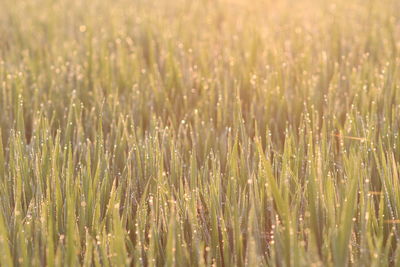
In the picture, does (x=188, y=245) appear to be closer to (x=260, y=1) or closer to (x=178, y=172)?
(x=178, y=172)

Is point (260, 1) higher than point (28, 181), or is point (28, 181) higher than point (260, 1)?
point (260, 1)

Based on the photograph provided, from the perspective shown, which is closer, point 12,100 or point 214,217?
point 214,217

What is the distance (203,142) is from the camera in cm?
160

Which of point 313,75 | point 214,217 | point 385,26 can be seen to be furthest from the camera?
point 385,26

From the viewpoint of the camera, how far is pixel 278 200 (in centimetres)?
114

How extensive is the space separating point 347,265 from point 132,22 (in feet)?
7.70

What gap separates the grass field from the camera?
3.66ft

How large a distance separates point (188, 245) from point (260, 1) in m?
3.01

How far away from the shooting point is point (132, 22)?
316 centimetres

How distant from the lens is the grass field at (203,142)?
1.12 meters

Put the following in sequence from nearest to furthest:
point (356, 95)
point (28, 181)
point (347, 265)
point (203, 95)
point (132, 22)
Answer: point (347, 265)
point (28, 181)
point (356, 95)
point (203, 95)
point (132, 22)

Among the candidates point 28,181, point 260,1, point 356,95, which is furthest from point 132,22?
point 28,181

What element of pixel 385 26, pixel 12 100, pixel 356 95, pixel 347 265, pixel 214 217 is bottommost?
pixel 347 265

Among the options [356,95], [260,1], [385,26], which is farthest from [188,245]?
[260,1]
